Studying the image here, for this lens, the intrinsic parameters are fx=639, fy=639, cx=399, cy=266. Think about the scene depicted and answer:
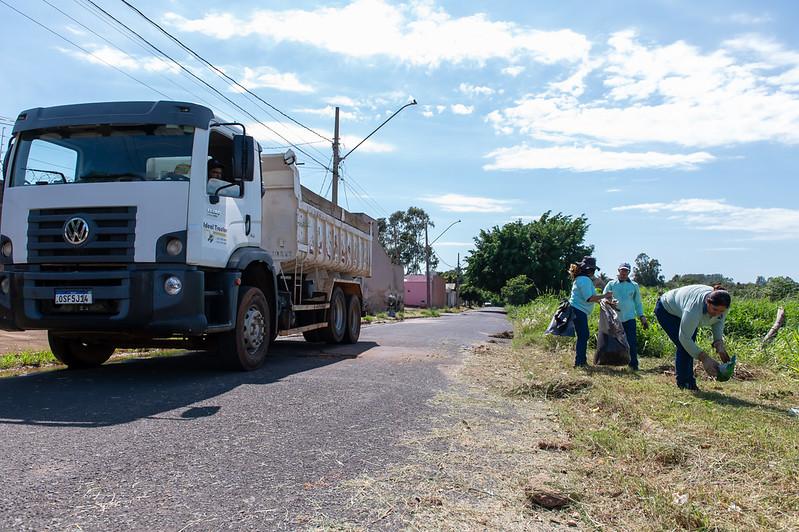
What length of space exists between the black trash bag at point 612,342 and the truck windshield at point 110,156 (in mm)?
5787

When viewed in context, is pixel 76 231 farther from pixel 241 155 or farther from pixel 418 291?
pixel 418 291

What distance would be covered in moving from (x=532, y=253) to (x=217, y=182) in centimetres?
4417

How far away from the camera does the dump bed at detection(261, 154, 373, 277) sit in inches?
375

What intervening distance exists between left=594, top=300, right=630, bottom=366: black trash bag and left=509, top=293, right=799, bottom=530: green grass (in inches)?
6.4

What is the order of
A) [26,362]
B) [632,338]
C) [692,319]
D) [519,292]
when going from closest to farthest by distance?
[692,319] < [26,362] < [632,338] < [519,292]

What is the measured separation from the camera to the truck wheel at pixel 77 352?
769 centimetres

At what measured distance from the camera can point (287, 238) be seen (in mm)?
9539

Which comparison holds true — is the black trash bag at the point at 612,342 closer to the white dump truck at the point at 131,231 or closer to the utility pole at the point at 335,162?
the white dump truck at the point at 131,231

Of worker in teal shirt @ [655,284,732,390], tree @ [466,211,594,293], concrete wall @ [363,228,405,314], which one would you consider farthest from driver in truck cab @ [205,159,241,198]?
tree @ [466,211,594,293]

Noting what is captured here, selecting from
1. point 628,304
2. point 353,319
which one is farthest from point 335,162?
point 628,304

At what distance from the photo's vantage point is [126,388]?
21.3ft

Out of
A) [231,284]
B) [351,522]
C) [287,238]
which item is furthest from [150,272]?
[351,522]

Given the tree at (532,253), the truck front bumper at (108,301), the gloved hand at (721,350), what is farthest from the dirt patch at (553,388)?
the tree at (532,253)

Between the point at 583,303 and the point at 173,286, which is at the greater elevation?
the point at 173,286
